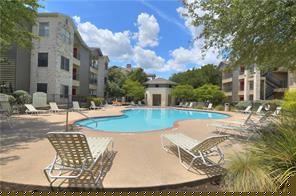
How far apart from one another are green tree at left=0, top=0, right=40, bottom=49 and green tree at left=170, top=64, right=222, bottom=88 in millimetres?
52791

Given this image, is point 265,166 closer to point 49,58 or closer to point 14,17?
point 14,17

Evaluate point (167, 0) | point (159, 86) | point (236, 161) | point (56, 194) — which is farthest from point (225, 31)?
point (159, 86)

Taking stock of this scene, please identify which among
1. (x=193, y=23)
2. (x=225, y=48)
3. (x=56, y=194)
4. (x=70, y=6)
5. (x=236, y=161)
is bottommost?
(x=56, y=194)

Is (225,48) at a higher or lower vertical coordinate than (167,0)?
lower

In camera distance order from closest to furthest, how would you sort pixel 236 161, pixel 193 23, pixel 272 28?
pixel 236 161
pixel 272 28
pixel 193 23

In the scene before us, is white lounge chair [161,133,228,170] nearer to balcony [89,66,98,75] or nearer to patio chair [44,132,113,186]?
patio chair [44,132,113,186]

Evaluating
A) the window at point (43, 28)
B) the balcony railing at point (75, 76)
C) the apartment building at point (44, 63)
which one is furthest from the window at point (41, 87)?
the balcony railing at point (75, 76)

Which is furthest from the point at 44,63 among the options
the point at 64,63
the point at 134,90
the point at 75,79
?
the point at 134,90

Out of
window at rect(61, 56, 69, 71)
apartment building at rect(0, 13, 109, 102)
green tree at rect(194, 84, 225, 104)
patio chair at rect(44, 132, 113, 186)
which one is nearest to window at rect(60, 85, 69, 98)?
apartment building at rect(0, 13, 109, 102)

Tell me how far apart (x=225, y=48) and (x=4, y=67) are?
25.0 m

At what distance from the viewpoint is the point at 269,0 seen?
33.7 ft

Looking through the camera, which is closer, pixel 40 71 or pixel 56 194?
pixel 56 194

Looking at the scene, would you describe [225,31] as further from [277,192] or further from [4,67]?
[4,67]

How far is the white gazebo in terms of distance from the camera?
2293 inches
